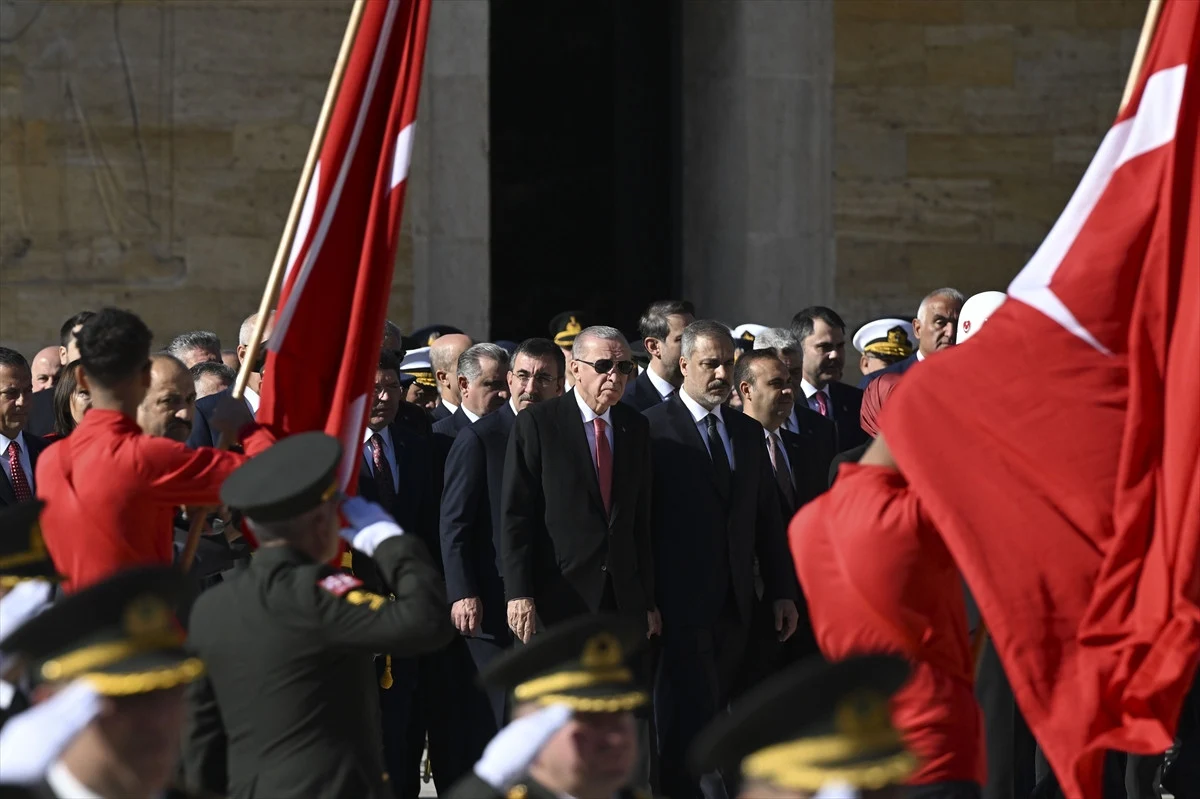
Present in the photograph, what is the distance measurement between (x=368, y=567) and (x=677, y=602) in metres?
2.07

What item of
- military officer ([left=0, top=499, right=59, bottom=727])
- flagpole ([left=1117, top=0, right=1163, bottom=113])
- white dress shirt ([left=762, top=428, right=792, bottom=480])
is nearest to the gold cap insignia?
military officer ([left=0, top=499, right=59, bottom=727])

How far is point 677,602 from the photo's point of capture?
9.22 meters

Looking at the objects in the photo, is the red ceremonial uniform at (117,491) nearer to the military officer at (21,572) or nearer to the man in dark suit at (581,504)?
the military officer at (21,572)

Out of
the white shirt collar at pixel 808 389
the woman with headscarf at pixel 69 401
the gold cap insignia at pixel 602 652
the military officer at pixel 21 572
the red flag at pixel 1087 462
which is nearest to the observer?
the gold cap insignia at pixel 602 652

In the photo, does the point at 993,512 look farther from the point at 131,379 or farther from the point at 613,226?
the point at 613,226

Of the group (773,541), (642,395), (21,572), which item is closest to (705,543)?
(773,541)

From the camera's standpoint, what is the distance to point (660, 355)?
1062 centimetres

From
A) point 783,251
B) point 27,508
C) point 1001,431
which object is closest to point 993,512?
point 1001,431

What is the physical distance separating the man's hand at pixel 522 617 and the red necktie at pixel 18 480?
6.44ft

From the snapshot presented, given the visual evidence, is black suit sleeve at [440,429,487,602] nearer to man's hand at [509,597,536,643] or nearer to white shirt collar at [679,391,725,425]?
man's hand at [509,597,536,643]

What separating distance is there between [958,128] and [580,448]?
18.7 ft

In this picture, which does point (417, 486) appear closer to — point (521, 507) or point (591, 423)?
point (521, 507)

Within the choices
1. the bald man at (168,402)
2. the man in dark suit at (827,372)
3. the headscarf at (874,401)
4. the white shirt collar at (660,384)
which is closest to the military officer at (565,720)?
the bald man at (168,402)

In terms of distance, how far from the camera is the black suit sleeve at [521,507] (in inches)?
352
